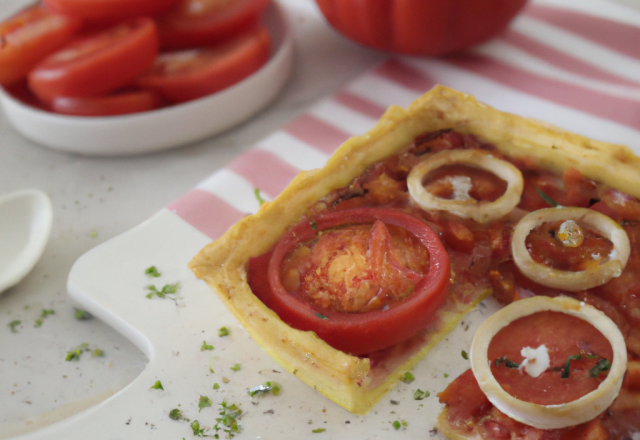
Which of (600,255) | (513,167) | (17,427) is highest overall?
(513,167)

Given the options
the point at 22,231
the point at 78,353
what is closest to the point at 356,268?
the point at 78,353

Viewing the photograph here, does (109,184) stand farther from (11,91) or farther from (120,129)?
(11,91)

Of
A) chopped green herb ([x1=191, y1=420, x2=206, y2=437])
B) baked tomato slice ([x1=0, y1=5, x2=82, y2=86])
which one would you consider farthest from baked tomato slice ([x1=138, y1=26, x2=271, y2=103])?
chopped green herb ([x1=191, y1=420, x2=206, y2=437])

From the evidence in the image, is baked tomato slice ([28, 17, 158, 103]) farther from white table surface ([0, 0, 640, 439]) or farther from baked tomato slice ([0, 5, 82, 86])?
white table surface ([0, 0, 640, 439])

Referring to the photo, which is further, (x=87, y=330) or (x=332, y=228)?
(x=87, y=330)

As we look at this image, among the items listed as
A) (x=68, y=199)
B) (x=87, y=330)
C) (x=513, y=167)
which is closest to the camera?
(x=513, y=167)

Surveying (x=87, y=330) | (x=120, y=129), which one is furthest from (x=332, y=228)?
(x=120, y=129)
